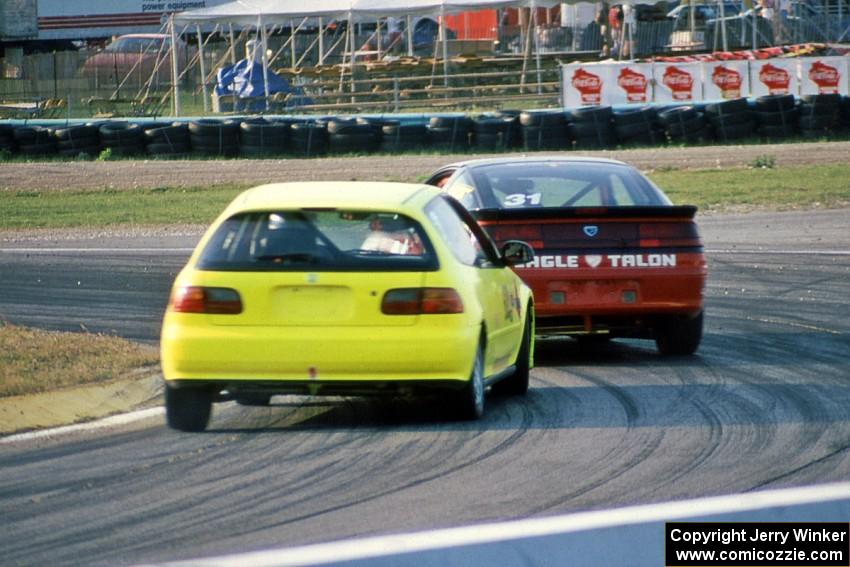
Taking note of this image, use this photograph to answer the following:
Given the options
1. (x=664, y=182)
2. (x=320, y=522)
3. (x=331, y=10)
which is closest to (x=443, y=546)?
(x=320, y=522)

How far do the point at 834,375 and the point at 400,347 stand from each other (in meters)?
3.15

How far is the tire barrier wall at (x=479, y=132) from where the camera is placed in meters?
30.1

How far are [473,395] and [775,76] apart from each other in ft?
89.2

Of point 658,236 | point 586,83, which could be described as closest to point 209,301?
point 658,236

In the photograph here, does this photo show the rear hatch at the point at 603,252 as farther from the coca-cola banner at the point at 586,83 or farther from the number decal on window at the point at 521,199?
the coca-cola banner at the point at 586,83

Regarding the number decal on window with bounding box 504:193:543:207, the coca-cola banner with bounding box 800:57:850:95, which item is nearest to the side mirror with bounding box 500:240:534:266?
the number decal on window with bounding box 504:193:543:207

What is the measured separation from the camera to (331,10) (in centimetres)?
4066

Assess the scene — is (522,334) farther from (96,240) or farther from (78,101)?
(78,101)

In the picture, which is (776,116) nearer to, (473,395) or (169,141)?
(169,141)

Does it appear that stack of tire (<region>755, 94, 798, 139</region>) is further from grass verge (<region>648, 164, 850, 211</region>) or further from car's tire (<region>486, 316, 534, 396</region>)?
car's tire (<region>486, 316, 534, 396</region>)

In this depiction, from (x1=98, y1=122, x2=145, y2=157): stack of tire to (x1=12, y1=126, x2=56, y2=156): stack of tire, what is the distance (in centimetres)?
102

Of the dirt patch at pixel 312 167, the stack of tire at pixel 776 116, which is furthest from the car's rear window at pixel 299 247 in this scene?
the stack of tire at pixel 776 116

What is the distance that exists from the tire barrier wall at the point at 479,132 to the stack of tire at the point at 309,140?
0.02 m

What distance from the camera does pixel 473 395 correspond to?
8.16 m
